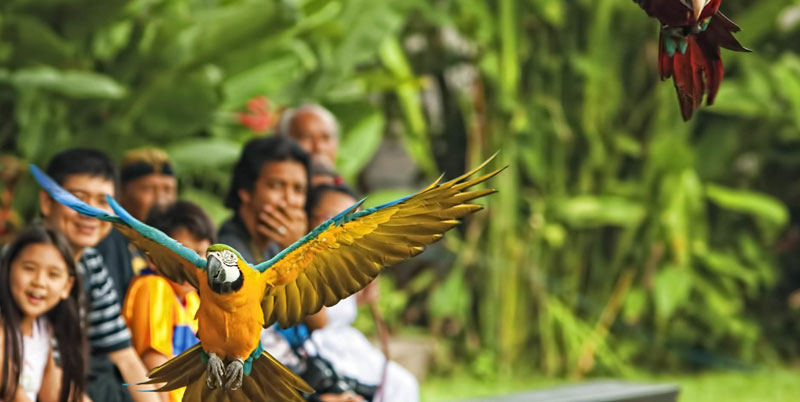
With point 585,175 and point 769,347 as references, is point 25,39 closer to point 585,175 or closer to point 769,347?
point 585,175

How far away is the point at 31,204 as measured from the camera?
342cm

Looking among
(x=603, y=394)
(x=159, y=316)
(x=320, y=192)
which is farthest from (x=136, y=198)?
(x=603, y=394)

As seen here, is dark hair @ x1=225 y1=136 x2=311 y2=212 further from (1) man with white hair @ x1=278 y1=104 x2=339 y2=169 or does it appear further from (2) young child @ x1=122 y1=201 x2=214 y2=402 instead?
(1) man with white hair @ x1=278 y1=104 x2=339 y2=169

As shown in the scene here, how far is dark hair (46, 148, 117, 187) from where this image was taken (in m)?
1.57

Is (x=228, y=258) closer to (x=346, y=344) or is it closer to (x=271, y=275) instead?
Result: (x=271, y=275)

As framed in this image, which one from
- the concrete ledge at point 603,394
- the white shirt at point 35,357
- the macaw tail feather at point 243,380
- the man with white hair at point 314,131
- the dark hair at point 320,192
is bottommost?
the concrete ledge at point 603,394

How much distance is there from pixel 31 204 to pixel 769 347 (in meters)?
3.79

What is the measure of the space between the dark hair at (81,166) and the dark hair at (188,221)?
10cm

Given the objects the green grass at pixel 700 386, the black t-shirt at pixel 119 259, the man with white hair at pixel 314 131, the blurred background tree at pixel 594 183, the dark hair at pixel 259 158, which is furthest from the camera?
the blurred background tree at pixel 594 183

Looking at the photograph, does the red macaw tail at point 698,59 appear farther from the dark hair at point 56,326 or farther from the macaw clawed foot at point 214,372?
the dark hair at point 56,326

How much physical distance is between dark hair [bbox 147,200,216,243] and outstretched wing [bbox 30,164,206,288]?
2.32ft

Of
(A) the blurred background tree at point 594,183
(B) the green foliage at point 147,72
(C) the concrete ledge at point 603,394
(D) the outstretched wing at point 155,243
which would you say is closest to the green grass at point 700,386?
(A) the blurred background tree at point 594,183

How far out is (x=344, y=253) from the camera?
0.77m

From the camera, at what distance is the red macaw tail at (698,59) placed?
30.8 inches
